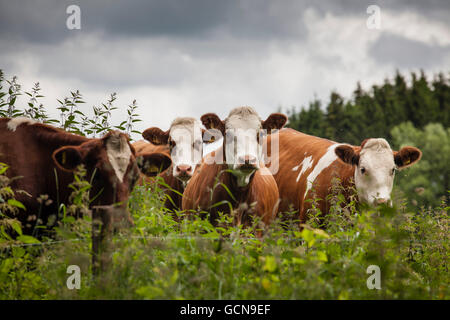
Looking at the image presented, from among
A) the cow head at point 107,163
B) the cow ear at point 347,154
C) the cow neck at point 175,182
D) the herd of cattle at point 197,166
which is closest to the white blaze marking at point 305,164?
the herd of cattle at point 197,166

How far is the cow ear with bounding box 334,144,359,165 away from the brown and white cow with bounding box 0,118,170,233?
3.05 m

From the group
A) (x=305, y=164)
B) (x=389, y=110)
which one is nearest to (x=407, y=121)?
(x=389, y=110)

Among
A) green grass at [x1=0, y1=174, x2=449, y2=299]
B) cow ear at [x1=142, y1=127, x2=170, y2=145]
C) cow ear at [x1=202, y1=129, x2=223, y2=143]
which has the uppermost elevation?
cow ear at [x1=142, y1=127, x2=170, y2=145]

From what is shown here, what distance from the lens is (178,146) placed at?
782 centimetres

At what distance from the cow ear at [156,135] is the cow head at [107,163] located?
3.17m

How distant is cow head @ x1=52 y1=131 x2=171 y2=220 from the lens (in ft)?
15.9

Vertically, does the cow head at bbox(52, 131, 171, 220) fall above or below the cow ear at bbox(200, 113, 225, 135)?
below

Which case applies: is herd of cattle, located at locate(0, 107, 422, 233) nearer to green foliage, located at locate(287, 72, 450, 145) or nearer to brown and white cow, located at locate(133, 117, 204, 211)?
brown and white cow, located at locate(133, 117, 204, 211)

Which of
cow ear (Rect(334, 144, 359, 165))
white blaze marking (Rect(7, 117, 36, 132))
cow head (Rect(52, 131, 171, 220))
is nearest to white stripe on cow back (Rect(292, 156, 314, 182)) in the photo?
cow ear (Rect(334, 144, 359, 165))

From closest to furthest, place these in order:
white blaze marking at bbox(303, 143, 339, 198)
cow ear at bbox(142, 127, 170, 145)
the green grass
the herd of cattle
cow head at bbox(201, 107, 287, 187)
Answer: the green grass, the herd of cattle, cow head at bbox(201, 107, 287, 187), white blaze marking at bbox(303, 143, 339, 198), cow ear at bbox(142, 127, 170, 145)

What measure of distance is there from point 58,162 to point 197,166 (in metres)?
3.03

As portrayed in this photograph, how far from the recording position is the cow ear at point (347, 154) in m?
7.36
